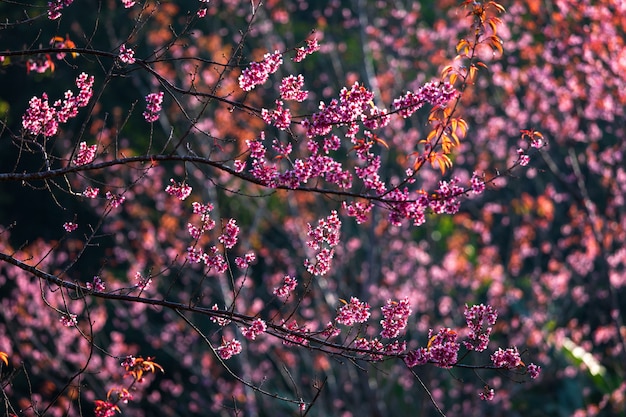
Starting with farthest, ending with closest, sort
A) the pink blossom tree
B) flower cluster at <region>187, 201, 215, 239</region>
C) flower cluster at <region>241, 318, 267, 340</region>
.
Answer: the pink blossom tree, flower cluster at <region>187, 201, 215, 239</region>, flower cluster at <region>241, 318, 267, 340</region>

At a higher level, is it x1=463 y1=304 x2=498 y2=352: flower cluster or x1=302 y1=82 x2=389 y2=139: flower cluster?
x1=302 y1=82 x2=389 y2=139: flower cluster

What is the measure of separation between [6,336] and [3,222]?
2.33m

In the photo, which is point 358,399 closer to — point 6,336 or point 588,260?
point 588,260

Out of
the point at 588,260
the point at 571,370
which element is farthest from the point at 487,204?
the point at 571,370

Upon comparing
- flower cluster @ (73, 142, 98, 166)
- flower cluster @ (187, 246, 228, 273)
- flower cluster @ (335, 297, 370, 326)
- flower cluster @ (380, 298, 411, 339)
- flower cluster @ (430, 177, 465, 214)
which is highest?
flower cluster @ (73, 142, 98, 166)

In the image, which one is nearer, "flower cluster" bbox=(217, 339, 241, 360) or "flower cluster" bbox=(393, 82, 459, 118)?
"flower cluster" bbox=(393, 82, 459, 118)

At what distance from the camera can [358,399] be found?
9.81m

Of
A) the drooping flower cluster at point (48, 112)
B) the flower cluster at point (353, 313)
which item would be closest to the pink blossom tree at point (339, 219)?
the drooping flower cluster at point (48, 112)

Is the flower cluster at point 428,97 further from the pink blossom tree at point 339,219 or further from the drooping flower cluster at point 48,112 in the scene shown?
the pink blossom tree at point 339,219

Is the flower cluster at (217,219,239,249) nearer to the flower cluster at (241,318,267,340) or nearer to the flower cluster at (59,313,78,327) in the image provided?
the flower cluster at (241,318,267,340)

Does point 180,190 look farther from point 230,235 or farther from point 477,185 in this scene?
point 477,185

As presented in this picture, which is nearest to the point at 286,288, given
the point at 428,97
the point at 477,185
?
the point at 477,185

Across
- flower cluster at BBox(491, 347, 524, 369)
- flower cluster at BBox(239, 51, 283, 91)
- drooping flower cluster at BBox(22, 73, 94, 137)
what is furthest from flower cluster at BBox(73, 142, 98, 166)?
flower cluster at BBox(491, 347, 524, 369)

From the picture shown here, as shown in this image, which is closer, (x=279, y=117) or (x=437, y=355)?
(x=437, y=355)
